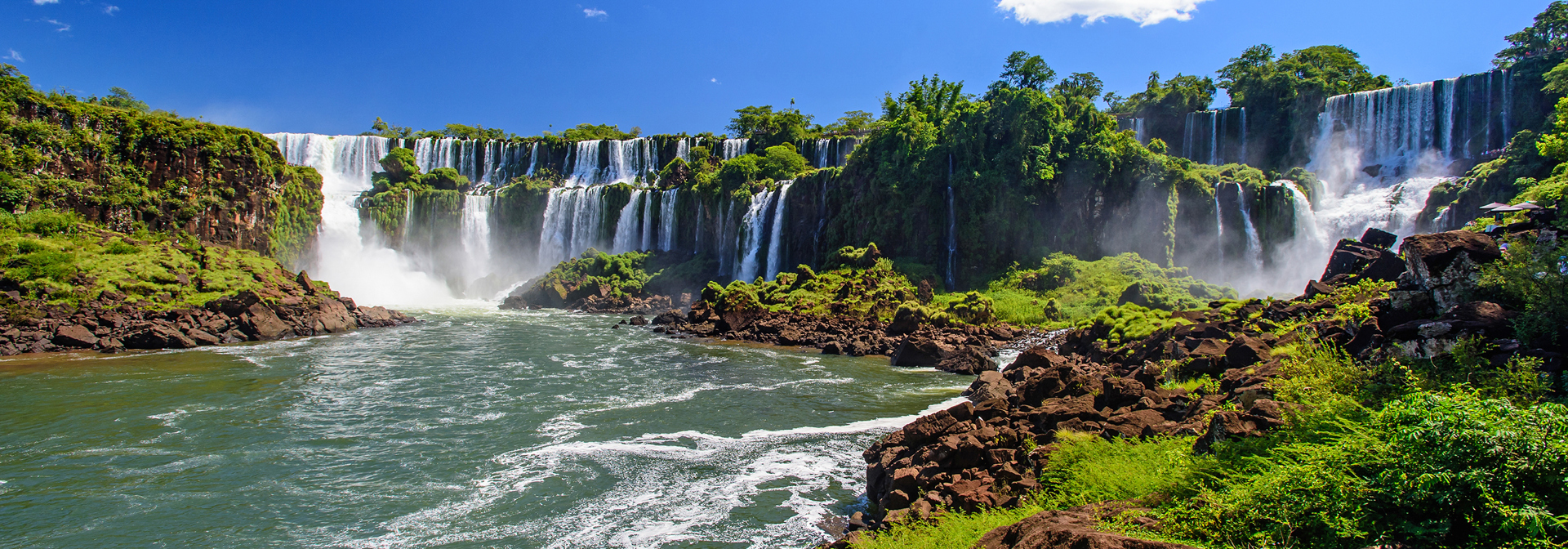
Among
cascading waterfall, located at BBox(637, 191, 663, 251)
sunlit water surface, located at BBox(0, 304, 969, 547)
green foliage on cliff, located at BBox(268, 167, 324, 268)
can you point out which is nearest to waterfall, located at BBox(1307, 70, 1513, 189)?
sunlit water surface, located at BBox(0, 304, 969, 547)

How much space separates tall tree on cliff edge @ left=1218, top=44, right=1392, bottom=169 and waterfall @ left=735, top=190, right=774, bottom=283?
3271 cm

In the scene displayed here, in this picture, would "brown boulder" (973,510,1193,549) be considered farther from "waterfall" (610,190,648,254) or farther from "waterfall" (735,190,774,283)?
"waterfall" (610,190,648,254)

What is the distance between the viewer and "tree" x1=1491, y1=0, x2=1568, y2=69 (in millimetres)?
42656

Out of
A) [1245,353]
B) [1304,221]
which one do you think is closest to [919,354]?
[1245,353]

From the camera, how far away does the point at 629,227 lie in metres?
56.0

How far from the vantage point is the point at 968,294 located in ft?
113

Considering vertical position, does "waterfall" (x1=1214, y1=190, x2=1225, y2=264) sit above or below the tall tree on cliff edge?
below

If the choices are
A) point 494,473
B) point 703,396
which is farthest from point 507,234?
point 494,473

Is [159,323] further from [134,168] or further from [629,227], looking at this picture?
[629,227]

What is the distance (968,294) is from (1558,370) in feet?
91.0

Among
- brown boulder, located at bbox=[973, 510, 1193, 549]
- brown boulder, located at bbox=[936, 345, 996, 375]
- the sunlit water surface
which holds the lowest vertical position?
the sunlit water surface

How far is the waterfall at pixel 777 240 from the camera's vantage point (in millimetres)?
47688

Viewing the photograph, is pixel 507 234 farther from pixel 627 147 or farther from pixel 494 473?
pixel 494 473

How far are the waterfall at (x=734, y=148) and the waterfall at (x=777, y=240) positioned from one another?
17.9 m
